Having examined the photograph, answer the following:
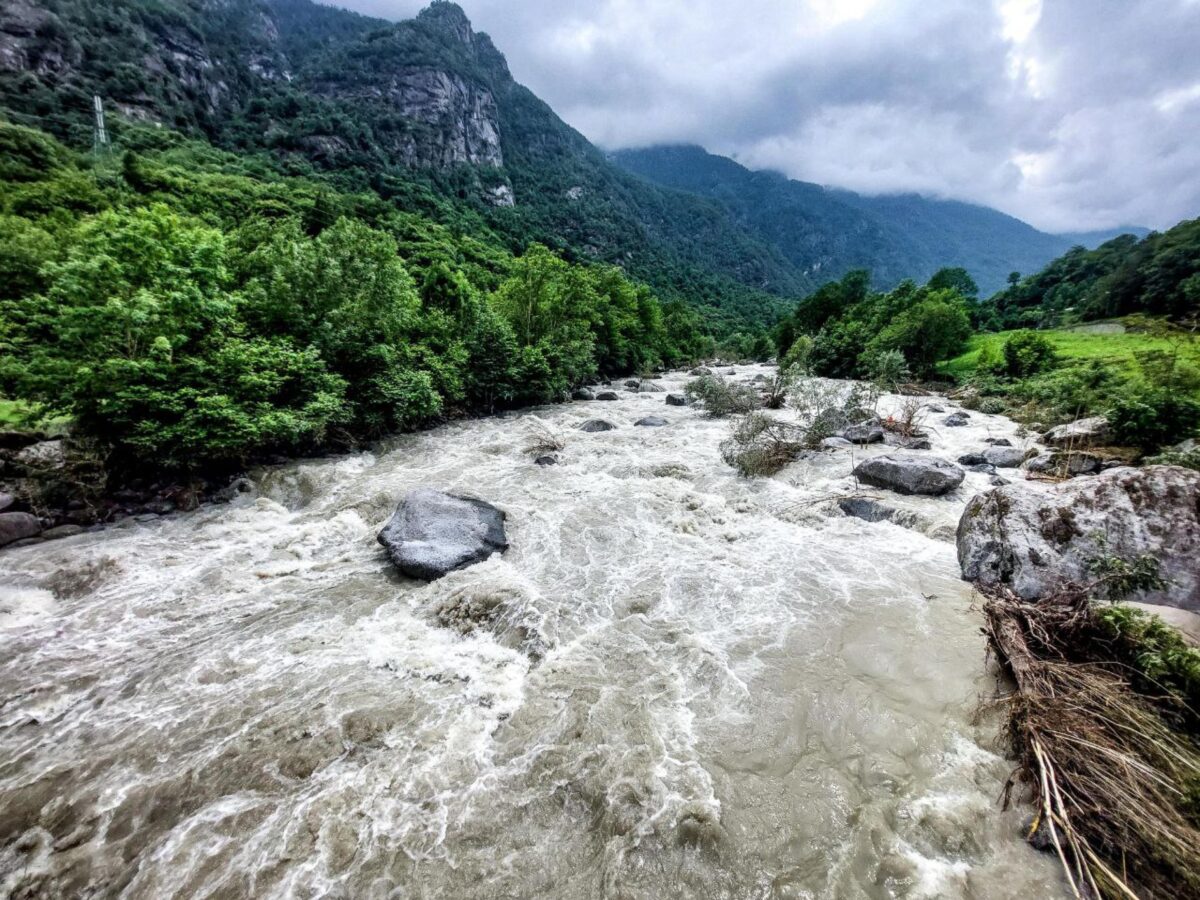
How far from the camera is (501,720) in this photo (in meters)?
6.12

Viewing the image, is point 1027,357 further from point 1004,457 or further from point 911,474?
point 911,474

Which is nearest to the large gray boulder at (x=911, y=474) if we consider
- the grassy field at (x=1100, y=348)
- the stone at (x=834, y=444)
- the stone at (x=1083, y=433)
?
the stone at (x=834, y=444)

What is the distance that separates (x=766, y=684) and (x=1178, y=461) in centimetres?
1304

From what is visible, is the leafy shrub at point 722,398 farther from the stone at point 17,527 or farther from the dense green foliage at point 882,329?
the stone at point 17,527

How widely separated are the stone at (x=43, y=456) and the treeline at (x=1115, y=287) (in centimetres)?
5536

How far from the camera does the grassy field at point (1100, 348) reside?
1636 centimetres

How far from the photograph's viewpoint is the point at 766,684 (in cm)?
691

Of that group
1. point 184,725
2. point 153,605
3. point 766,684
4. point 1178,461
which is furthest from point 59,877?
point 1178,461

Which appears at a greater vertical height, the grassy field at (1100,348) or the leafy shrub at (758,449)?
the grassy field at (1100,348)

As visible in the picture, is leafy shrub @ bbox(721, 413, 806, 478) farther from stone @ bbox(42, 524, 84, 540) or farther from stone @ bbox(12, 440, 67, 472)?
stone @ bbox(12, 440, 67, 472)

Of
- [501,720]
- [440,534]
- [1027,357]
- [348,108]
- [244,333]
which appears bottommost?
[501,720]

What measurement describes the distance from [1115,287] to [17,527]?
81359mm

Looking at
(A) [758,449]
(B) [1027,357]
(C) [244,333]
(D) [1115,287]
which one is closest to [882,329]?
(B) [1027,357]

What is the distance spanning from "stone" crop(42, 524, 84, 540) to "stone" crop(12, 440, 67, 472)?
5.43ft
